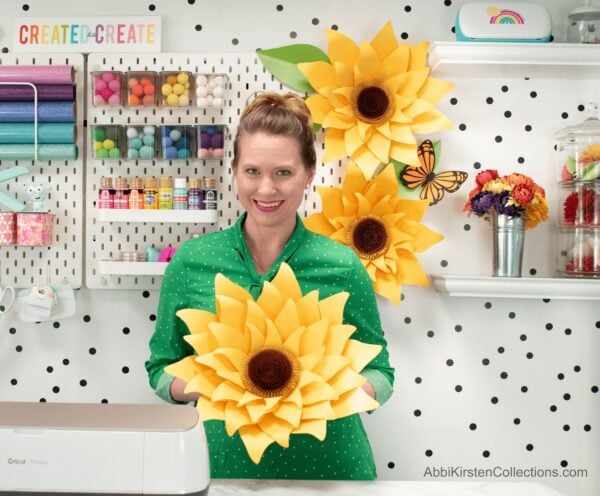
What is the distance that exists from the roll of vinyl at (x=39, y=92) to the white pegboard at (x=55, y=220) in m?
0.08

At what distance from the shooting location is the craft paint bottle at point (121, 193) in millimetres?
2303

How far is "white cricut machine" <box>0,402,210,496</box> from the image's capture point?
1138 millimetres

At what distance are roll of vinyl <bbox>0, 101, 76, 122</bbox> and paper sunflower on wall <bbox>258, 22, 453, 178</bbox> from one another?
2.53 feet

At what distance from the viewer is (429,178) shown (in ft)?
7.95

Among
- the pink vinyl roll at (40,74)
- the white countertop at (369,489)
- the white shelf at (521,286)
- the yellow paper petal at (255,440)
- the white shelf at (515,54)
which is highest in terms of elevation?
the white shelf at (515,54)

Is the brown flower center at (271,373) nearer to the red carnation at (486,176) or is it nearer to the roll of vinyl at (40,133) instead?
the red carnation at (486,176)

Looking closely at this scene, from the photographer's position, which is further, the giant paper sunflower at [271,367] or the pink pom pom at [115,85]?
the pink pom pom at [115,85]

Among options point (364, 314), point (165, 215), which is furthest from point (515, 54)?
point (165, 215)

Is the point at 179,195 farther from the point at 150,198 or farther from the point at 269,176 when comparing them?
the point at 269,176

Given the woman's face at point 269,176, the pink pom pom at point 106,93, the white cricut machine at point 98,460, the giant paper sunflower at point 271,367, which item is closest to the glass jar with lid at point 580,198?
the woman's face at point 269,176

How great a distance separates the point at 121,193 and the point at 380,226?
32.6 inches

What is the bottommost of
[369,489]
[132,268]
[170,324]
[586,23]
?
[369,489]

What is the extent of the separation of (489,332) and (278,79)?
1.11m

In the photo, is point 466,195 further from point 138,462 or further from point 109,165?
point 138,462
